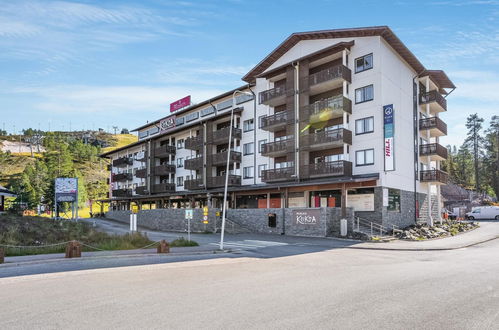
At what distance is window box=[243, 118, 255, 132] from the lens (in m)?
47.4

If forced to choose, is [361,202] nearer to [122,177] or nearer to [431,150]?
[431,150]

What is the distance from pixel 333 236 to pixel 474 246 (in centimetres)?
1000

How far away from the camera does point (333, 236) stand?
105 feet

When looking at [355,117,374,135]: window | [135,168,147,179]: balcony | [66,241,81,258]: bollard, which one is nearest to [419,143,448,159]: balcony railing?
[355,117,374,135]: window

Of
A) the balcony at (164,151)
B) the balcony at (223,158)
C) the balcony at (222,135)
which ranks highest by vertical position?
the balcony at (222,135)

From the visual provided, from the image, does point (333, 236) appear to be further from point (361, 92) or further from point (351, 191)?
point (361, 92)

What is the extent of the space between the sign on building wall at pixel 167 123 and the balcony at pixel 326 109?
27981 millimetres

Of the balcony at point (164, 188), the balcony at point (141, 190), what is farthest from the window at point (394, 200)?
the balcony at point (141, 190)

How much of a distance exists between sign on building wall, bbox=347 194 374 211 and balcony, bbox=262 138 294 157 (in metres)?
8.14

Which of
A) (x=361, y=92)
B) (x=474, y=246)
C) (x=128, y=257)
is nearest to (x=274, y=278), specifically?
(x=128, y=257)

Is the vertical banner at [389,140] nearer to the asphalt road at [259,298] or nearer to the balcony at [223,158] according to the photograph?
the asphalt road at [259,298]

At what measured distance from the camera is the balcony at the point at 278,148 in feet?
133

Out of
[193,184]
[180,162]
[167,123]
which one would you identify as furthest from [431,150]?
[167,123]

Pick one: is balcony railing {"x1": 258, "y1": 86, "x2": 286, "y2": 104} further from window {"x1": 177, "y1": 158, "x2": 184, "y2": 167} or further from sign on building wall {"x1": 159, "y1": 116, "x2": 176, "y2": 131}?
sign on building wall {"x1": 159, "y1": 116, "x2": 176, "y2": 131}
